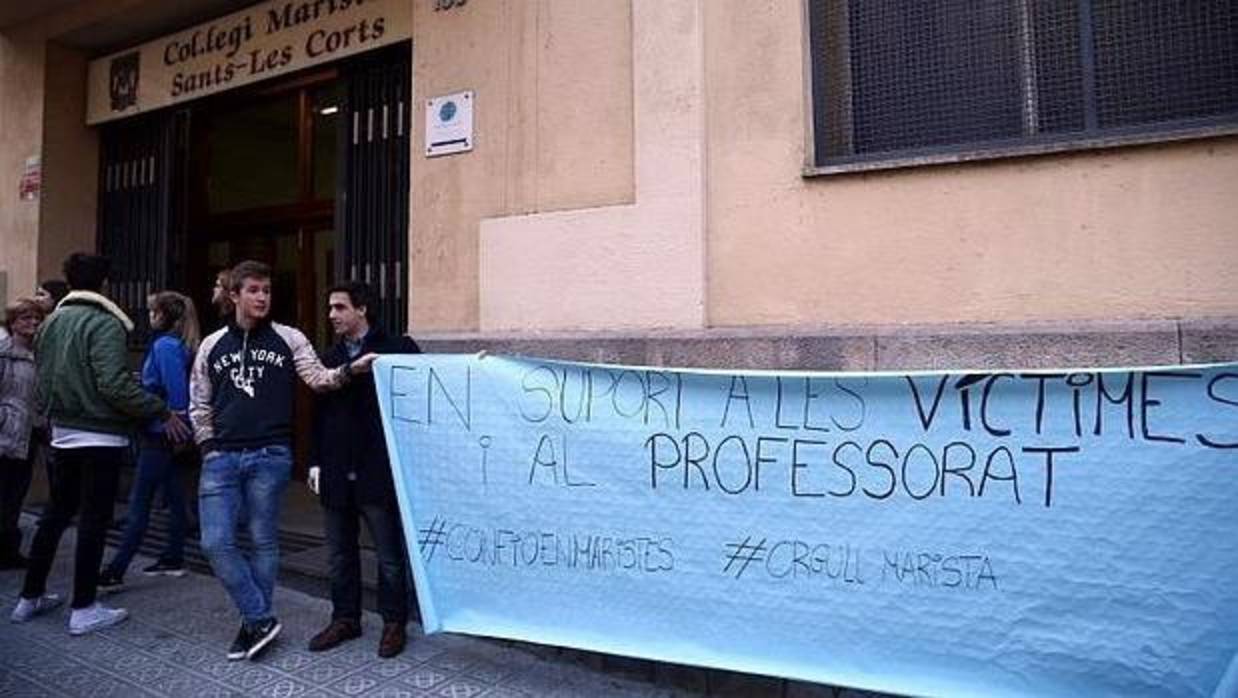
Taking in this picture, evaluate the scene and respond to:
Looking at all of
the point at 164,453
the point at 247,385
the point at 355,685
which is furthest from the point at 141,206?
the point at 355,685

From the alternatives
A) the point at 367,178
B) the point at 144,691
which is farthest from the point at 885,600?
the point at 367,178

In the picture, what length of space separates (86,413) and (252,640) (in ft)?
4.63

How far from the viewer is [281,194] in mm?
7625

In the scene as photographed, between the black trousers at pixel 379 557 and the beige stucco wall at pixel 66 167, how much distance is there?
19.0ft

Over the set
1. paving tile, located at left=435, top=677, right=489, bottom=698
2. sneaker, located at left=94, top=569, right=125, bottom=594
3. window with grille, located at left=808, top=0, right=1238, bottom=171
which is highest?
window with grille, located at left=808, top=0, right=1238, bottom=171

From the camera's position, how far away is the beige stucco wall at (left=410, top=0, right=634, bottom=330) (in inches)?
180

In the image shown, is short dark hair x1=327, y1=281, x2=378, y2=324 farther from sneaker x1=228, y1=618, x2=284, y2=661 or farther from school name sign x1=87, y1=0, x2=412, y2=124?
school name sign x1=87, y1=0, x2=412, y2=124

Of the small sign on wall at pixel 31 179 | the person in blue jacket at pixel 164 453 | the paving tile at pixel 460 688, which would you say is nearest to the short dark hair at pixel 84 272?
the person in blue jacket at pixel 164 453

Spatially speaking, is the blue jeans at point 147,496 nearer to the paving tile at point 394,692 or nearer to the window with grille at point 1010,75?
the paving tile at point 394,692

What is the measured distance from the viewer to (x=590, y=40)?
15.2ft

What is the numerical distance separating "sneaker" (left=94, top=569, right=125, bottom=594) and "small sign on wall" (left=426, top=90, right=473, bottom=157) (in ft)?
9.90

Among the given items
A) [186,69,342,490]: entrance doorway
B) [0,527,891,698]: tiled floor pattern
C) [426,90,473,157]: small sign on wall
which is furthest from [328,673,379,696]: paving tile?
[186,69,342,490]: entrance doorway

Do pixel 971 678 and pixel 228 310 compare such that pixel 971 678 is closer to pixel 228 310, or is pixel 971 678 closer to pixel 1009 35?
pixel 1009 35

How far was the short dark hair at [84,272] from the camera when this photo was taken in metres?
4.43
